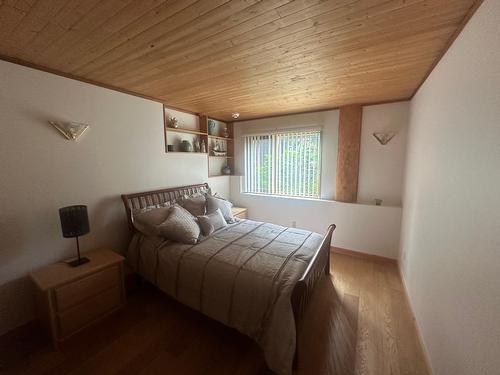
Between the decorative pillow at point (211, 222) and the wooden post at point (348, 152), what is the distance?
2038 millimetres

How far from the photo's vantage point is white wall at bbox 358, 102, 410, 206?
9.89 feet

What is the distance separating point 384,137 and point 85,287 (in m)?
4.06

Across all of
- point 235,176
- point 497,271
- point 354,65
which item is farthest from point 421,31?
point 235,176

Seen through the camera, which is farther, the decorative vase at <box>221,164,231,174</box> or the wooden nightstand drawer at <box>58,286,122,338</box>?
the decorative vase at <box>221,164,231,174</box>

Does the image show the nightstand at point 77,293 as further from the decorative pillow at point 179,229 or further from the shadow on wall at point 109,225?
the decorative pillow at point 179,229

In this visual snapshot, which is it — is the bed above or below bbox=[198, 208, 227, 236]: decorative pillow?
below

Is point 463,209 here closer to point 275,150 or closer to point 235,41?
point 235,41

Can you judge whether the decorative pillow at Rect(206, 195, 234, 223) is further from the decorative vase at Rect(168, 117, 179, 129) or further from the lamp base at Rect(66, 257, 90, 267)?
the lamp base at Rect(66, 257, 90, 267)

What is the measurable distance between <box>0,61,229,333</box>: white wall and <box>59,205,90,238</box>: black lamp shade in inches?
13.0

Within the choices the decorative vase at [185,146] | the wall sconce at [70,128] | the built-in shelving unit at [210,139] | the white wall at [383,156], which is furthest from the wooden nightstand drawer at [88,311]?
the white wall at [383,156]

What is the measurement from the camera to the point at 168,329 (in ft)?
6.32

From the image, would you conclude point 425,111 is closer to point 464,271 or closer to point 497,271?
point 464,271

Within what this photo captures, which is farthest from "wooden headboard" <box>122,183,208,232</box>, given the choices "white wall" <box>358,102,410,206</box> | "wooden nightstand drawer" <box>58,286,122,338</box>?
"white wall" <box>358,102,410,206</box>

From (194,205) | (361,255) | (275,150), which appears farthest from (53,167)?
(361,255)
